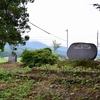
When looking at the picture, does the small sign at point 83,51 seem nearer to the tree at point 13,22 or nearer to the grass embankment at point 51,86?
the tree at point 13,22

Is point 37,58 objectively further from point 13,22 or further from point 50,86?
point 50,86

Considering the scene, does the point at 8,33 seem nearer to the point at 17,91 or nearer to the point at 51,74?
the point at 51,74

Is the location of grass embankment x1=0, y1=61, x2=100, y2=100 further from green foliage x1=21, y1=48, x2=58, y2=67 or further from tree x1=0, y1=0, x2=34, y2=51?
tree x1=0, y1=0, x2=34, y2=51

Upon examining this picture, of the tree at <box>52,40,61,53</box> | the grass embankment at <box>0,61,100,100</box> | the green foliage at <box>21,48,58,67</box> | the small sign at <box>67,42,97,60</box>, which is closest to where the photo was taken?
the grass embankment at <box>0,61,100,100</box>

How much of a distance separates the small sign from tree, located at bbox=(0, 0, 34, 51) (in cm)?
246

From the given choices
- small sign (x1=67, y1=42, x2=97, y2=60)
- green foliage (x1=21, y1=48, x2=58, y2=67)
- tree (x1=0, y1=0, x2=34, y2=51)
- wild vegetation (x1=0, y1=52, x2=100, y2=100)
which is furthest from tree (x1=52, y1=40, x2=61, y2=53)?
wild vegetation (x1=0, y1=52, x2=100, y2=100)

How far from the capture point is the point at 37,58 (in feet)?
31.4

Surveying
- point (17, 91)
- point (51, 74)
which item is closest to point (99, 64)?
point (51, 74)

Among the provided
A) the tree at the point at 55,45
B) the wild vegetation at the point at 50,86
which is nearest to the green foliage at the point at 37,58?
the wild vegetation at the point at 50,86

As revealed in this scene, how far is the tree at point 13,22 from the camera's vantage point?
9906 millimetres

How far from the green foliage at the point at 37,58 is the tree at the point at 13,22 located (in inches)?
33.2

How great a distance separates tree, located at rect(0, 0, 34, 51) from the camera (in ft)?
32.5

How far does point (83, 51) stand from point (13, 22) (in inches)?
136

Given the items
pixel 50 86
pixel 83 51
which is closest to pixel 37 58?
pixel 83 51
